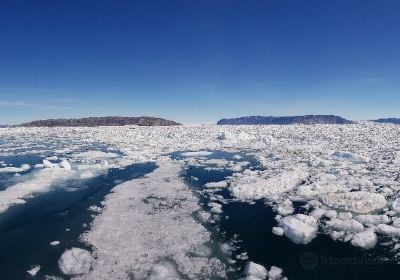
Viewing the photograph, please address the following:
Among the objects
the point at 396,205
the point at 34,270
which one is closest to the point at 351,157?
the point at 396,205

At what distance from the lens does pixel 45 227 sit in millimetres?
6102

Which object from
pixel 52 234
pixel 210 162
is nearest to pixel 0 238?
pixel 52 234

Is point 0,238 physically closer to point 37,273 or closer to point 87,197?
point 37,273

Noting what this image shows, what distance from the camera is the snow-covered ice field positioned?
4.68 m

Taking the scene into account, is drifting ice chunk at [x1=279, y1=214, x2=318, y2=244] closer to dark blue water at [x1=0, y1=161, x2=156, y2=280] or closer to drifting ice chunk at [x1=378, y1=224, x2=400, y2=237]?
drifting ice chunk at [x1=378, y1=224, x2=400, y2=237]

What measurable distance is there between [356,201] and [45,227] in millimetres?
5612

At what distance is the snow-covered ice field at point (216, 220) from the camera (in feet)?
15.4

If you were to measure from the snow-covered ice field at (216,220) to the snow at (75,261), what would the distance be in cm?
1

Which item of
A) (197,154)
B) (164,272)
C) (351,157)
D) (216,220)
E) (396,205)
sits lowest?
(164,272)

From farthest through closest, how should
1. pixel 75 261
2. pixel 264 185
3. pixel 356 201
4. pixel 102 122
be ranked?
1. pixel 102 122
2. pixel 264 185
3. pixel 356 201
4. pixel 75 261

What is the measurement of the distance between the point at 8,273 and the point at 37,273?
0.34m

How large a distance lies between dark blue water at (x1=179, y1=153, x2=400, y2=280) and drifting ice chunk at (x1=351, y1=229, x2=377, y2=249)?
134 mm

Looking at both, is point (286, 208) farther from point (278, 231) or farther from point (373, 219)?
point (373, 219)

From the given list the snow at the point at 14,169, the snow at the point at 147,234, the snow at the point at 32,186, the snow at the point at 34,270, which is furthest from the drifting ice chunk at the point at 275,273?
the snow at the point at 14,169
